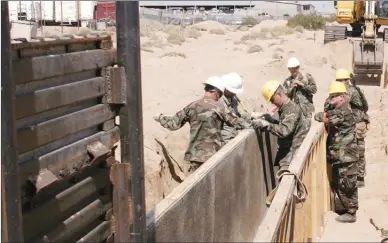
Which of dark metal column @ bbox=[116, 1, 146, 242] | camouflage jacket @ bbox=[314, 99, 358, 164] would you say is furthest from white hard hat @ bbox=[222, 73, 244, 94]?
dark metal column @ bbox=[116, 1, 146, 242]

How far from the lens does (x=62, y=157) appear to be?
117 inches

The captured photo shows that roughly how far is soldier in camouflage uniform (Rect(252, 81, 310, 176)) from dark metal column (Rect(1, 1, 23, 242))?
17.5ft

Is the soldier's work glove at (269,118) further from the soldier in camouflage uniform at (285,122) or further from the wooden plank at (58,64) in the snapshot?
the wooden plank at (58,64)

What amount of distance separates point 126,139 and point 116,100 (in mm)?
226

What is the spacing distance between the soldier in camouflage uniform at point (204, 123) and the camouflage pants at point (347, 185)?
6.63 ft

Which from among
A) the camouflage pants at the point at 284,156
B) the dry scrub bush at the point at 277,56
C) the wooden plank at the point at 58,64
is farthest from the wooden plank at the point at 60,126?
the dry scrub bush at the point at 277,56

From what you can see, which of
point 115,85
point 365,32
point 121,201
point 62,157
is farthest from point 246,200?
point 365,32

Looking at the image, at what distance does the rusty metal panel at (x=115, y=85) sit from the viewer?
3338 mm

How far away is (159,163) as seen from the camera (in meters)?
9.62

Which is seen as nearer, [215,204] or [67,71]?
[67,71]

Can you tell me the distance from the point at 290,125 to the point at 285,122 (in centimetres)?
7

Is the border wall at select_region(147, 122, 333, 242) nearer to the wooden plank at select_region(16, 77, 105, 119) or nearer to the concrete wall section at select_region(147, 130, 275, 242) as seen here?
the concrete wall section at select_region(147, 130, 275, 242)

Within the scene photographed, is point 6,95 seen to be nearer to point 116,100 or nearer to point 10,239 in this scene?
point 10,239

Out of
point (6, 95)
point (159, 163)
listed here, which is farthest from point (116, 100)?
point (159, 163)
